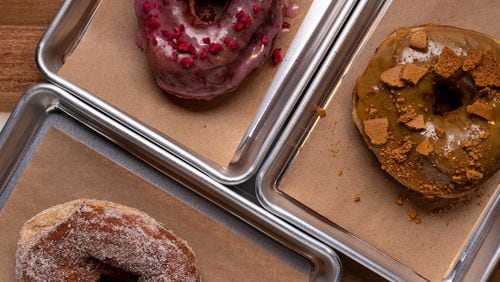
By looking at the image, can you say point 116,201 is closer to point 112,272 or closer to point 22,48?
point 112,272

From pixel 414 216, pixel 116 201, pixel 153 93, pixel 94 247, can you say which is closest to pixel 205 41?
pixel 153 93

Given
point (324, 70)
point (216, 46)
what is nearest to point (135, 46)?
point (216, 46)

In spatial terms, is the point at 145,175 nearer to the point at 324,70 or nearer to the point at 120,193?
the point at 120,193

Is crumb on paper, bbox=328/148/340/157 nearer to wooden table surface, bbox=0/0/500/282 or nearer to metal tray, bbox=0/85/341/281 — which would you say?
metal tray, bbox=0/85/341/281

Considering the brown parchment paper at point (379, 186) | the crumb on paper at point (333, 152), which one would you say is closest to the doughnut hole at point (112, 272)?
the brown parchment paper at point (379, 186)

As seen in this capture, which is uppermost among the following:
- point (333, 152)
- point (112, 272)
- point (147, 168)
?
point (333, 152)

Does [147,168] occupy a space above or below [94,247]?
above

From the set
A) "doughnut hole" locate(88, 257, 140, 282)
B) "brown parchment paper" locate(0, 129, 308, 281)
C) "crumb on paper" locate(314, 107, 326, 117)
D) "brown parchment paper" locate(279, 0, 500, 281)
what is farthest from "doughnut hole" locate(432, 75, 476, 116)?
"doughnut hole" locate(88, 257, 140, 282)
